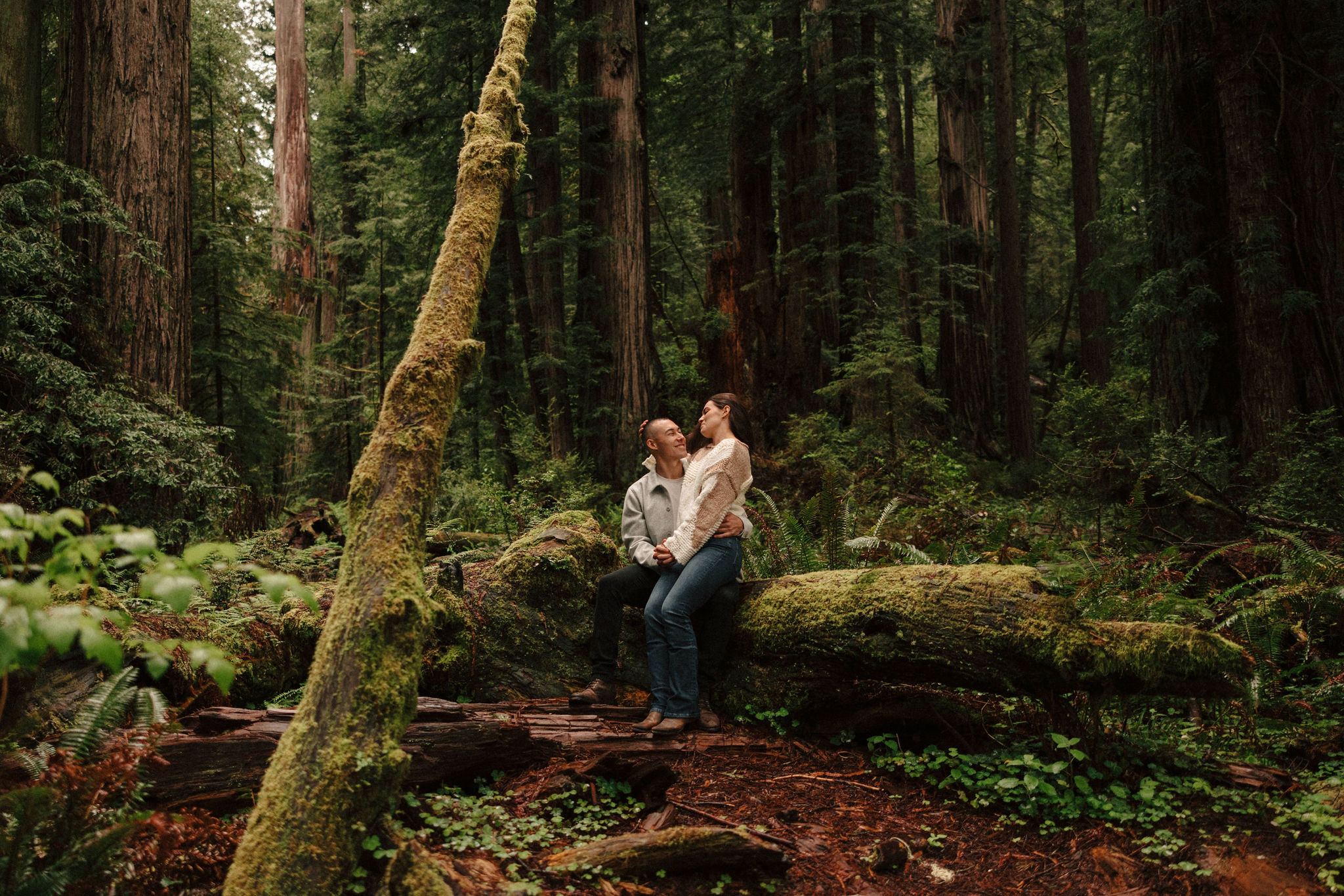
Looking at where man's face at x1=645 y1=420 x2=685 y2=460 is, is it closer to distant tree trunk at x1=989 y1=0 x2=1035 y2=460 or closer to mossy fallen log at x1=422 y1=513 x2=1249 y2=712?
mossy fallen log at x1=422 y1=513 x2=1249 y2=712

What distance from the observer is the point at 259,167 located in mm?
21219

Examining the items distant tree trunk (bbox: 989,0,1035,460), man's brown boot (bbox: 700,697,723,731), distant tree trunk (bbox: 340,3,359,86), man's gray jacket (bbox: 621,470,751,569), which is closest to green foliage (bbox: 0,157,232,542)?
man's gray jacket (bbox: 621,470,751,569)

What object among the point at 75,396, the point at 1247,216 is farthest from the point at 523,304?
the point at 1247,216

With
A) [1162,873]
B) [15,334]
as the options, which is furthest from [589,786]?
[15,334]

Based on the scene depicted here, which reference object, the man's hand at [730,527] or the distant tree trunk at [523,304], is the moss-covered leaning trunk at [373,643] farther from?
the distant tree trunk at [523,304]

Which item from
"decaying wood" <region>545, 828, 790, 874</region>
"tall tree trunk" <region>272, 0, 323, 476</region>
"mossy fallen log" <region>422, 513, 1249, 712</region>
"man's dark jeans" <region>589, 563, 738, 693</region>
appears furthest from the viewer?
"tall tree trunk" <region>272, 0, 323, 476</region>

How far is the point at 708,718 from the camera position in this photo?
5410mm

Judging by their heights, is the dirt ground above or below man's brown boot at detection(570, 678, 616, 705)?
below

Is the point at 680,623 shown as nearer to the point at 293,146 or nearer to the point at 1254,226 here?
the point at 1254,226

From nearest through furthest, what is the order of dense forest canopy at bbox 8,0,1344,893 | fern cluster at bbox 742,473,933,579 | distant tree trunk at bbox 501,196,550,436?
dense forest canopy at bbox 8,0,1344,893 → fern cluster at bbox 742,473,933,579 → distant tree trunk at bbox 501,196,550,436

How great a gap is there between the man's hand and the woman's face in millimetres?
625

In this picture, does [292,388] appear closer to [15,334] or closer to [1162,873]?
[15,334]

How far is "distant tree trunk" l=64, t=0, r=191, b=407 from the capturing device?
7.77 meters

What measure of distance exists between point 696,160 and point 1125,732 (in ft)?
55.7
